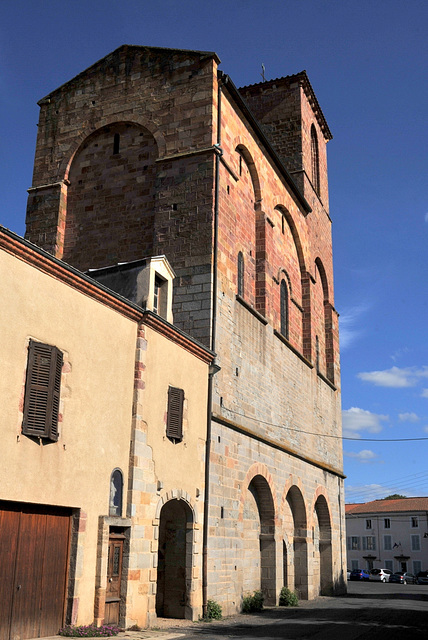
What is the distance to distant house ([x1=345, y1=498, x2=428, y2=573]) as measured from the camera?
58.7 metres

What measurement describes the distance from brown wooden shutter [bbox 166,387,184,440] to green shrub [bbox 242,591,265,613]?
16.9 ft

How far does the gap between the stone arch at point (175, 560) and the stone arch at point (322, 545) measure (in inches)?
373

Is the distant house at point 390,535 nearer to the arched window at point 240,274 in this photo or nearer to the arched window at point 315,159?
the arched window at point 315,159

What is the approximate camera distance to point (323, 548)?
23234mm

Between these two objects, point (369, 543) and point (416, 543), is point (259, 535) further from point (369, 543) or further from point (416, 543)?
point (369, 543)

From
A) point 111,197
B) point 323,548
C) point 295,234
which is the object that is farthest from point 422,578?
point 111,197

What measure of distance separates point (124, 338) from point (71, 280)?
182 centimetres

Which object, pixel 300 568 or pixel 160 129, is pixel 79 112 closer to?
pixel 160 129

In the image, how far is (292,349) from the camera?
70.4 ft

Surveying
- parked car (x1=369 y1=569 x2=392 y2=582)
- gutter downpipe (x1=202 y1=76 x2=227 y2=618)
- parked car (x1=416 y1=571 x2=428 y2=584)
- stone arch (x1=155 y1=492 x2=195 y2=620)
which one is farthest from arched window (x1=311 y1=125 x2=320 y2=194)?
parked car (x1=416 y1=571 x2=428 y2=584)

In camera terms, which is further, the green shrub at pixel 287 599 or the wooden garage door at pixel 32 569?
the green shrub at pixel 287 599

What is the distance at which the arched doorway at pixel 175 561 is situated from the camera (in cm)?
1337

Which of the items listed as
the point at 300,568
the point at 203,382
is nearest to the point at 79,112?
the point at 203,382

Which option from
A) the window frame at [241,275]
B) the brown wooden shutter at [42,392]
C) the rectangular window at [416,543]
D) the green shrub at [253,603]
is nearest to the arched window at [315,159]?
the window frame at [241,275]
